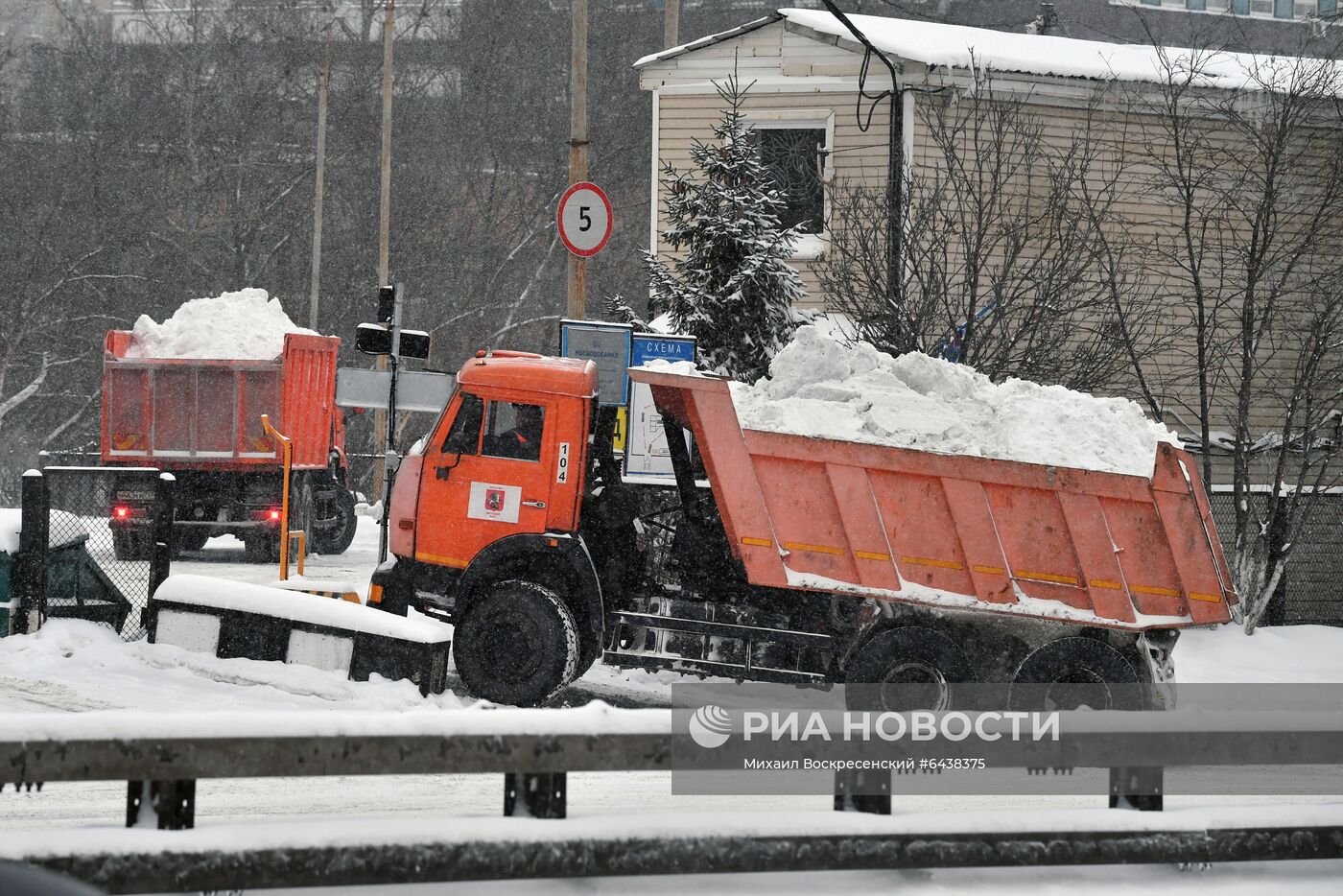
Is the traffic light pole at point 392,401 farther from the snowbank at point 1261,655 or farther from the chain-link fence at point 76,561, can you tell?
the snowbank at point 1261,655

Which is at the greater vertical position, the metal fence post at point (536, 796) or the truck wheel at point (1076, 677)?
the metal fence post at point (536, 796)

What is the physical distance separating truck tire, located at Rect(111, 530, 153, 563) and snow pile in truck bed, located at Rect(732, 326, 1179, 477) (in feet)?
18.3

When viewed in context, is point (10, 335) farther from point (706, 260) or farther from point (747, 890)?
point (747, 890)

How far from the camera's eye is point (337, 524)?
19406mm

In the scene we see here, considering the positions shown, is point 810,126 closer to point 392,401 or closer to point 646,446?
point 392,401

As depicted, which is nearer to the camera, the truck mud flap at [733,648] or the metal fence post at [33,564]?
the truck mud flap at [733,648]

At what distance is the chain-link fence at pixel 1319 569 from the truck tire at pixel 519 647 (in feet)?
32.9

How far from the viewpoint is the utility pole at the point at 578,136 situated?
14.7 metres

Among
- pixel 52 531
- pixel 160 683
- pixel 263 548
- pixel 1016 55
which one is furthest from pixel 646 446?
pixel 1016 55

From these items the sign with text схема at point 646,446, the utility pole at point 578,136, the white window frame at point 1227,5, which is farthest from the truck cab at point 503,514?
the white window frame at point 1227,5

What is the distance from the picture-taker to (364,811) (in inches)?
266

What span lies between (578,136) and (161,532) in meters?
6.60

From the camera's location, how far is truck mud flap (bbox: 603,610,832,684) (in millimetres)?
9203

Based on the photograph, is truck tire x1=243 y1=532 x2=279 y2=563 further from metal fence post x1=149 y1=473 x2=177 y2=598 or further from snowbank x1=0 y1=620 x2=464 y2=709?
snowbank x1=0 y1=620 x2=464 y2=709
